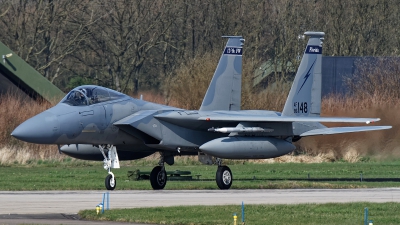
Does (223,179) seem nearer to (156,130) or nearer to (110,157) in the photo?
(156,130)

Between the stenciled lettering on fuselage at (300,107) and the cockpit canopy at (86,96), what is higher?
the stenciled lettering on fuselage at (300,107)

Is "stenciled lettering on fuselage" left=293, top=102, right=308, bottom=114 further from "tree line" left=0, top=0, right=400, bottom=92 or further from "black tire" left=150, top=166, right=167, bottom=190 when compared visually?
"tree line" left=0, top=0, right=400, bottom=92

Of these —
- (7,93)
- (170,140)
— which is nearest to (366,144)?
(170,140)

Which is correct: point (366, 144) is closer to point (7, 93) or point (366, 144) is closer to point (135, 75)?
point (7, 93)

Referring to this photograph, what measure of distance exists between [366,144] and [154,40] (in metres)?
22.3

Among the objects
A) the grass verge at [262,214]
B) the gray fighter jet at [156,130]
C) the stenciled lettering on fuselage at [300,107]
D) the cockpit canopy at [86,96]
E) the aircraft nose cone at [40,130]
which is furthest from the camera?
the stenciled lettering on fuselage at [300,107]

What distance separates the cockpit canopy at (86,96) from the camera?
2202 cm

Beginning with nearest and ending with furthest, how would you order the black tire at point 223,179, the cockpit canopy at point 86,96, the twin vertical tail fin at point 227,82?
the cockpit canopy at point 86,96 → the black tire at point 223,179 → the twin vertical tail fin at point 227,82

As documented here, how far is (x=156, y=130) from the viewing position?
2302 centimetres


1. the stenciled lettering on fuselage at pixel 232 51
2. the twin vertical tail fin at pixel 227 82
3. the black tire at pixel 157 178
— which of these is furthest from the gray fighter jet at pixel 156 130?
the stenciled lettering on fuselage at pixel 232 51

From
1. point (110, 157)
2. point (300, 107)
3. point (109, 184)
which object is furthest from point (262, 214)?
point (300, 107)

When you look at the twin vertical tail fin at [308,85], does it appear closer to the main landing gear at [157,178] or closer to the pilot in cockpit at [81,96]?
the main landing gear at [157,178]

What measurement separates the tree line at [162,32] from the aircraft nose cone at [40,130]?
28.9 m

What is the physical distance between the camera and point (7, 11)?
158 feet
